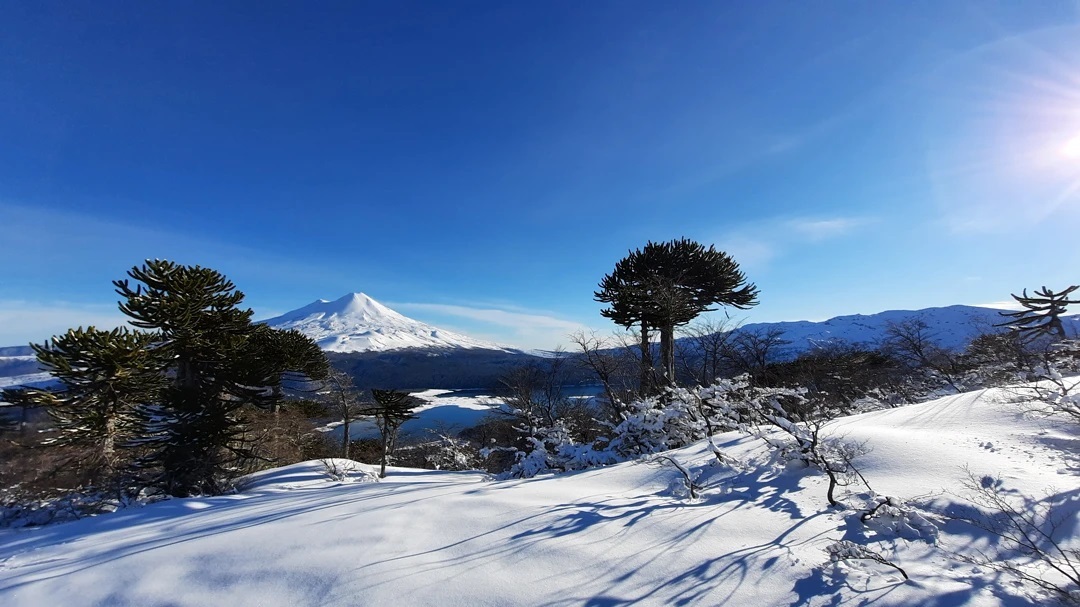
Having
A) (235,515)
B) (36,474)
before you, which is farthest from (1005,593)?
(36,474)

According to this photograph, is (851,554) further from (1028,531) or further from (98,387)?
(98,387)

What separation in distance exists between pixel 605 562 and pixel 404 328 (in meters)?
196

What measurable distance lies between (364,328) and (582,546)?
592 ft

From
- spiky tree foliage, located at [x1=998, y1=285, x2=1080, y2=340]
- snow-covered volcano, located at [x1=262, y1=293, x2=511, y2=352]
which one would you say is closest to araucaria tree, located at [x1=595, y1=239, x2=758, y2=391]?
spiky tree foliage, located at [x1=998, y1=285, x2=1080, y2=340]

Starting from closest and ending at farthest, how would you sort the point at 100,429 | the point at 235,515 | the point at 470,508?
the point at 470,508 < the point at 235,515 < the point at 100,429

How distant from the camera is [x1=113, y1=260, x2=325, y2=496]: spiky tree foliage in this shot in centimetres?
1097

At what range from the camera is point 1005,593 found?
6.70 feet

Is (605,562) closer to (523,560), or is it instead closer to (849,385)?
(523,560)

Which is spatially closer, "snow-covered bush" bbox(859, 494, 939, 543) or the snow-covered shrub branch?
the snow-covered shrub branch

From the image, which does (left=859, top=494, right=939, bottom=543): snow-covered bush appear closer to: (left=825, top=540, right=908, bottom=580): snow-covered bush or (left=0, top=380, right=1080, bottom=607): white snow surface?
(left=0, top=380, right=1080, bottom=607): white snow surface

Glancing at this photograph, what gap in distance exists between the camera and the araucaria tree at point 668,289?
1266 centimetres

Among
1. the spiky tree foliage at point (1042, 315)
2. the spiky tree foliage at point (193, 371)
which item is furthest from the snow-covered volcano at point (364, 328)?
the spiky tree foliage at point (1042, 315)

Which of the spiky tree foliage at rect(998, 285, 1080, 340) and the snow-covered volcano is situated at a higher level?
the snow-covered volcano

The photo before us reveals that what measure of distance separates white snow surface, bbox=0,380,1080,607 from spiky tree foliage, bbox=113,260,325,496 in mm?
7891
